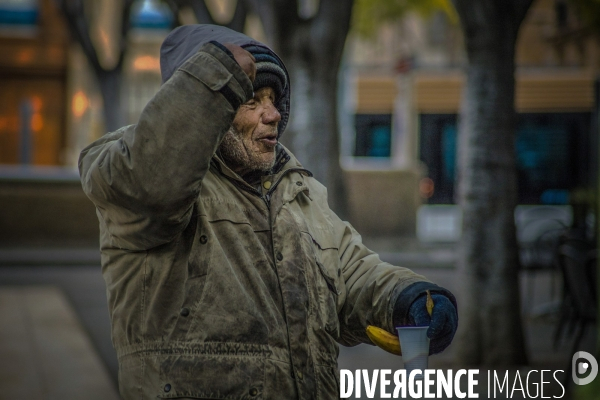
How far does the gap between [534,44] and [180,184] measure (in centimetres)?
2373

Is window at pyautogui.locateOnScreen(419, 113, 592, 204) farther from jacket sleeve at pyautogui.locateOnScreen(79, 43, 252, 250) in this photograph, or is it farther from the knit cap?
jacket sleeve at pyautogui.locateOnScreen(79, 43, 252, 250)

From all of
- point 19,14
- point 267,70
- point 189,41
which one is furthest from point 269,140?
point 19,14

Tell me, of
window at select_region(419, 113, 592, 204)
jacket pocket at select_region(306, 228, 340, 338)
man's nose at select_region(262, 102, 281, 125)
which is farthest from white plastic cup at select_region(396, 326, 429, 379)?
window at select_region(419, 113, 592, 204)

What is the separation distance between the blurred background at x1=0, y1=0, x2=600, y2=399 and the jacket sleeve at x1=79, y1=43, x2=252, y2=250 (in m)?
1.11

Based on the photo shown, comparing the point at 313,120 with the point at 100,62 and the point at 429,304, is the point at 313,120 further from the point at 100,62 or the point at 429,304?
the point at 100,62

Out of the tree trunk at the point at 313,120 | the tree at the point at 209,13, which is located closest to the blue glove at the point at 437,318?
the tree trunk at the point at 313,120

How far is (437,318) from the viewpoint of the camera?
2289 mm

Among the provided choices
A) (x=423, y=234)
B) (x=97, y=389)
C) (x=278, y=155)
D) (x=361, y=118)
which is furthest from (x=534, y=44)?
(x=278, y=155)

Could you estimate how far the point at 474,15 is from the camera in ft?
22.6

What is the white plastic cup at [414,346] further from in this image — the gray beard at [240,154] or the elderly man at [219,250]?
the gray beard at [240,154]

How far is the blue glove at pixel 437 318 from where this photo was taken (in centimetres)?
229

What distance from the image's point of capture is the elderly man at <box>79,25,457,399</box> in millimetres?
2027

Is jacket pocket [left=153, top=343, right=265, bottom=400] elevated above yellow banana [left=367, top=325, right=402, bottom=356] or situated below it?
below

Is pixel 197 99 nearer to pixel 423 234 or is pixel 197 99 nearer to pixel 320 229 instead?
pixel 320 229
